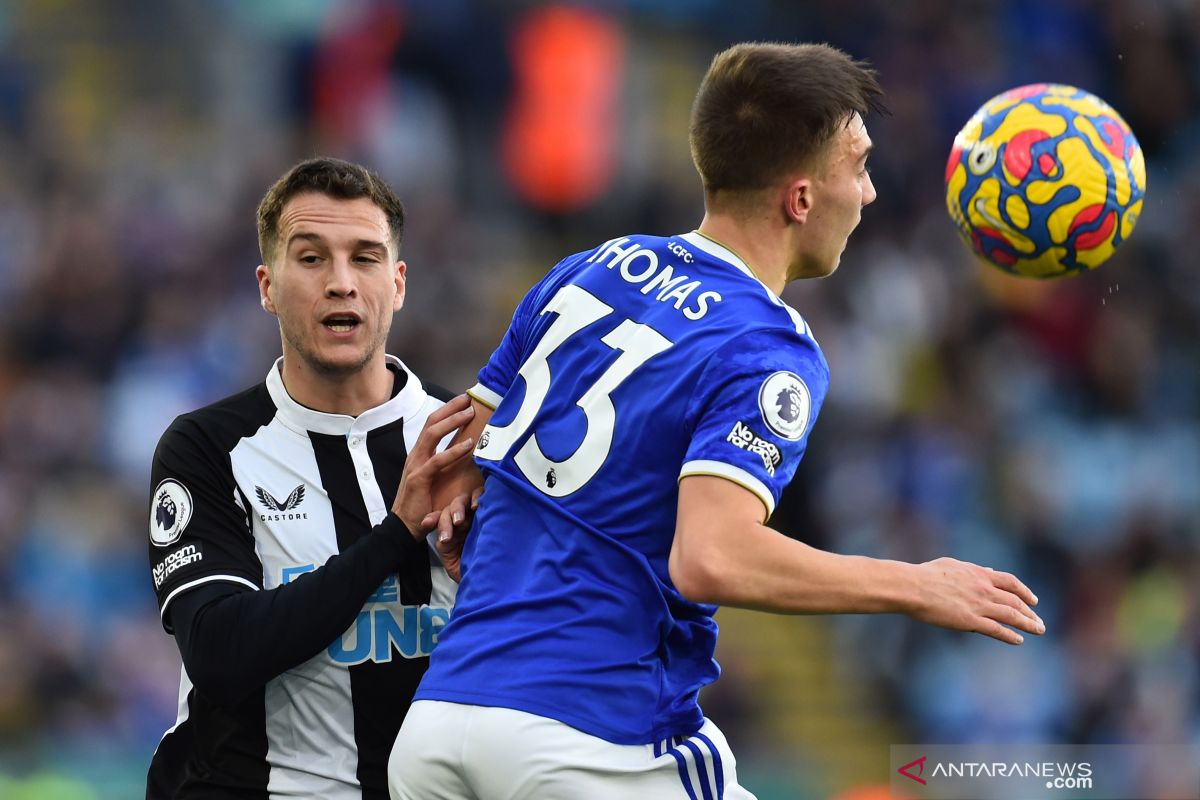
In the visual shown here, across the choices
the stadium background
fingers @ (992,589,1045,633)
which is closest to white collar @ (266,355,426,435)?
fingers @ (992,589,1045,633)

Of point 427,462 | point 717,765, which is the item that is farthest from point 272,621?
point 717,765

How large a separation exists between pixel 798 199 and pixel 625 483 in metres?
0.74

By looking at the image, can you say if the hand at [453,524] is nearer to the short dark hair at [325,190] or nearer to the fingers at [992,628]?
the short dark hair at [325,190]

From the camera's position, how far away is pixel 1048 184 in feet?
15.4

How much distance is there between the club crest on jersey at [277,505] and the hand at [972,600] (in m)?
1.64

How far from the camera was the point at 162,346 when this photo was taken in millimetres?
10625

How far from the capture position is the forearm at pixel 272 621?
3.66 metres

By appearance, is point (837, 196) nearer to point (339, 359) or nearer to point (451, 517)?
point (451, 517)

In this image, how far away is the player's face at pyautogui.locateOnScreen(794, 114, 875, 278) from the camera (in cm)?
351

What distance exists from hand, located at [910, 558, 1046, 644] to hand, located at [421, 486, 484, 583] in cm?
112

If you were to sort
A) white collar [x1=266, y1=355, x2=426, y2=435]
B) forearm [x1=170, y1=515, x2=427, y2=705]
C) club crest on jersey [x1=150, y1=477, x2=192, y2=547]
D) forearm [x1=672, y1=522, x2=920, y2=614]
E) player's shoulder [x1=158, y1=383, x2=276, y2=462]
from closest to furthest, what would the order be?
forearm [x1=672, y1=522, x2=920, y2=614]
forearm [x1=170, y1=515, x2=427, y2=705]
club crest on jersey [x1=150, y1=477, x2=192, y2=547]
player's shoulder [x1=158, y1=383, x2=276, y2=462]
white collar [x1=266, y1=355, x2=426, y2=435]

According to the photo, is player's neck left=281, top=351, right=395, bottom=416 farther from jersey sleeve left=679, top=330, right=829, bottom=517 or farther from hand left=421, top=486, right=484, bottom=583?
jersey sleeve left=679, top=330, right=829, bottom=517

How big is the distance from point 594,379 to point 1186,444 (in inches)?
321

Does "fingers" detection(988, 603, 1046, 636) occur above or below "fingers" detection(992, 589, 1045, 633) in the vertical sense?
below
